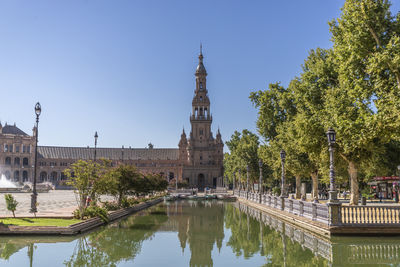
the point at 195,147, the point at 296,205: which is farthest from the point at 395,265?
the point at 195,147

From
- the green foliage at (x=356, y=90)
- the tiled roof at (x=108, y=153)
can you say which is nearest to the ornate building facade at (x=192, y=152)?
the tiled roof at (x=108, y=153)

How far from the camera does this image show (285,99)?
40281 mm

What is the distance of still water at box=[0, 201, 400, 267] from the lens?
14.6 m

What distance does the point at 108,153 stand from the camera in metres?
170

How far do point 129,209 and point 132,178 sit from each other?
9.32 ft

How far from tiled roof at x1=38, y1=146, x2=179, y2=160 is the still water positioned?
477ft

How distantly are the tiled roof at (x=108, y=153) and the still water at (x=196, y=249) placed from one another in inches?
5720

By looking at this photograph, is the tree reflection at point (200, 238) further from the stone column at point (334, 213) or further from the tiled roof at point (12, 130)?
the tiled roof at point (12, 130)

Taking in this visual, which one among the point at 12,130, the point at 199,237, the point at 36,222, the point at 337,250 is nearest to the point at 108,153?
the point at 12,130

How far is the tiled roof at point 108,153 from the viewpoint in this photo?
164m

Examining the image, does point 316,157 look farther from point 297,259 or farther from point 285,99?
point 297,259

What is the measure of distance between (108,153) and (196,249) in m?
157

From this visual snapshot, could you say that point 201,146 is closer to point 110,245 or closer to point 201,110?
point 201,110

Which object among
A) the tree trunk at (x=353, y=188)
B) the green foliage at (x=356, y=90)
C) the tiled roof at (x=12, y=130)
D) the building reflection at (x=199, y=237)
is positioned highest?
the tiled roof at (x=12, y=130)
